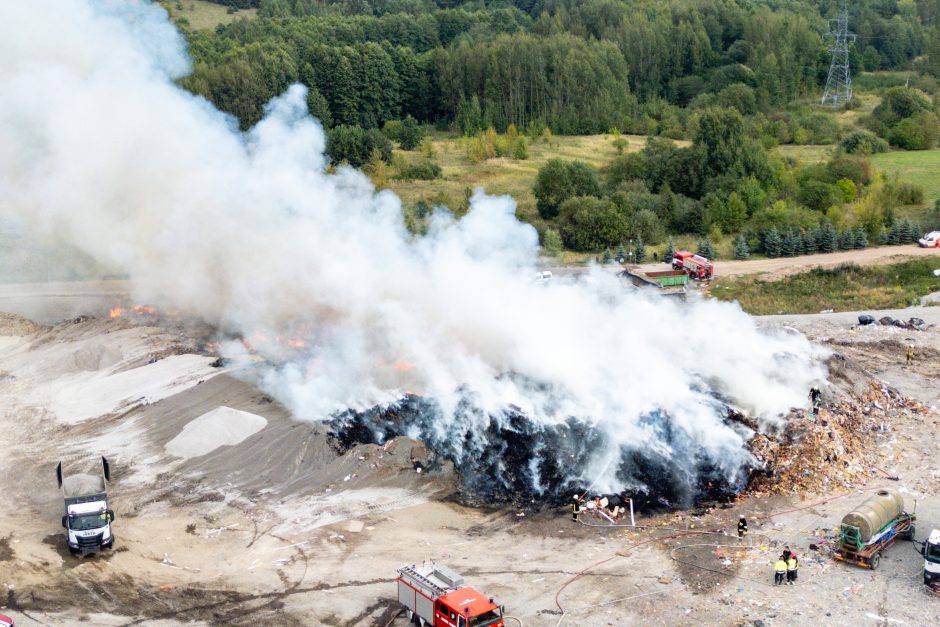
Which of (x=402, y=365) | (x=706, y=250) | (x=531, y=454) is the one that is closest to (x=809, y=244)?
(x=706, y=250)

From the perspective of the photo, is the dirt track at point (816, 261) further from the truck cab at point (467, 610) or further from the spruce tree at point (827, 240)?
the truck cab at point (467, 610)

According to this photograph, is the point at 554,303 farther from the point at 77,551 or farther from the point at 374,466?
the point at 77,551

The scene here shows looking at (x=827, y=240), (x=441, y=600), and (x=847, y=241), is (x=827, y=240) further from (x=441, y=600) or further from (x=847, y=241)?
(x=441, y=600)

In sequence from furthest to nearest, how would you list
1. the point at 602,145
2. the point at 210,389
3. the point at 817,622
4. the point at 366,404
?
the point at 602,145 < the point at 210,389 < the point at 366,404 < the point at 817,622

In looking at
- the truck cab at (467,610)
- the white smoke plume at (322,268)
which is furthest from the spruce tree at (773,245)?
the truck cab at (467,610)

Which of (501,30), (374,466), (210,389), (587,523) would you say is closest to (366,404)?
(374,466)
